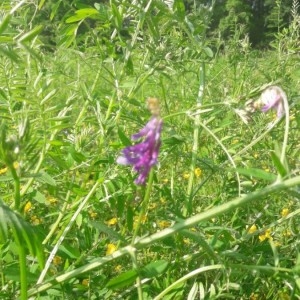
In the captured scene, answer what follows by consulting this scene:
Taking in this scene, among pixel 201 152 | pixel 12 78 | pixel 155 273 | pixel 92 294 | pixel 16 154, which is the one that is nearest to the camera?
pixel 16 154

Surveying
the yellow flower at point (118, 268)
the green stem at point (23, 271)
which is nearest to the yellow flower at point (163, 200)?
the yellow flower at point (118, 268)

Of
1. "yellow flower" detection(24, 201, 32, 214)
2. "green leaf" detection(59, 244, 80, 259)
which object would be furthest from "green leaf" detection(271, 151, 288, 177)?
"yellow flower" detection(24, 201, 32, 214)

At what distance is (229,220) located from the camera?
5.27 ft

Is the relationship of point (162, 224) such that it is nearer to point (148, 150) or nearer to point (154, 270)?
point (154, 270)

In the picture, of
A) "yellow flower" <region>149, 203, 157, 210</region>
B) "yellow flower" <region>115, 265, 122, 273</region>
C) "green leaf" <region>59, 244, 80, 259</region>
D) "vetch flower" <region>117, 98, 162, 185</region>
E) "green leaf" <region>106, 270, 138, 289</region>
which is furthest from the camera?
"yellow flower" <region>149, 203, 157, 210</region>

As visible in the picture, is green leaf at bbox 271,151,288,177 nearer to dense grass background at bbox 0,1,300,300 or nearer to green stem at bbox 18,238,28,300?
dense grass background at bbox 0,1,300,300

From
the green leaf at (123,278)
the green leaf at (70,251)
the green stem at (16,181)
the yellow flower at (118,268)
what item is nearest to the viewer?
the green stem at (16,181)

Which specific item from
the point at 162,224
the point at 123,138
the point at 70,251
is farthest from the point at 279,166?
the point at 162,224

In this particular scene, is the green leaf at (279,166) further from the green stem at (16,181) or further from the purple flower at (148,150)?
the green stem at (16,181)

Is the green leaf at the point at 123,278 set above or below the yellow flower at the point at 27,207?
above

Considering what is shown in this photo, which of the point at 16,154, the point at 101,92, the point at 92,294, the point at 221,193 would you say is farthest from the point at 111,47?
the point at 16,154

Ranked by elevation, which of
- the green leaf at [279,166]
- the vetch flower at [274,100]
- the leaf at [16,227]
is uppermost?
the vetch flower at [274,100]

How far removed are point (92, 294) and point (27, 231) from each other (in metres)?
0.51

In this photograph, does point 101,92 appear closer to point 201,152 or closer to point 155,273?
point 201,152
